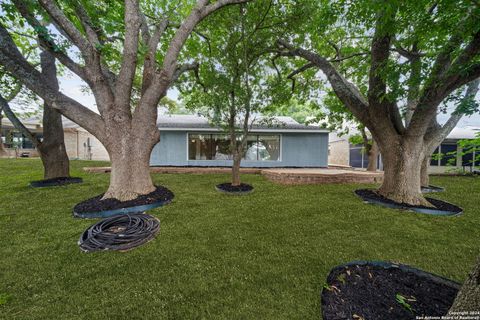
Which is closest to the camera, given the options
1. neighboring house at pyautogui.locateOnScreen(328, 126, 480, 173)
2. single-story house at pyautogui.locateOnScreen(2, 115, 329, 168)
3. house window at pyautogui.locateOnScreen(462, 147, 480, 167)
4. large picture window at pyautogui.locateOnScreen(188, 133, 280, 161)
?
house window at pyautogui.locateOnScreen(462, 147, 480, 167)

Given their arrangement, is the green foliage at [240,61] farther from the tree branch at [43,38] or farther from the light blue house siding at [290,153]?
the light blue house siding at [290,153]

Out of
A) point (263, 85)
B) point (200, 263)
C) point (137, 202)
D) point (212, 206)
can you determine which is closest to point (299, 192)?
point (212, 206)

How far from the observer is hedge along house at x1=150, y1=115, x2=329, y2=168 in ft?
33.3

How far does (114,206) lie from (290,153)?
29.5 feet

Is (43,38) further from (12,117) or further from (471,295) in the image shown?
(471,295)

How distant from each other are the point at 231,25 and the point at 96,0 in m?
4.01

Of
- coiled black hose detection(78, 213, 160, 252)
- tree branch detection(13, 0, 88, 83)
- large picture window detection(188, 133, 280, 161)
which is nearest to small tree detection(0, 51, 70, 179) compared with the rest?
tree branch detection(13, 0, 88, 83)

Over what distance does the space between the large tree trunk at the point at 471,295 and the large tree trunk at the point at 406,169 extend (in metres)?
4.17

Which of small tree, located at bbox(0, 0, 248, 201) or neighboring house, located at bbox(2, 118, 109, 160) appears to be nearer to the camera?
small tree, located at bbox(0, 0, 248, 201)

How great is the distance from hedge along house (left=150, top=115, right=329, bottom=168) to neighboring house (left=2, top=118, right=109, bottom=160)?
1179 centimetres

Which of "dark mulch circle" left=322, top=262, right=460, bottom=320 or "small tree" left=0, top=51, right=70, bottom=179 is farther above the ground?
"small tree" left=0, top=51, right=70, bottom=179

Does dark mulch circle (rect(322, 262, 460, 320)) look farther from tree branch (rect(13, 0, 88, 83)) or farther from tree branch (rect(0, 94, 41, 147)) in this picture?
tree branch (rect(0, 94, 41, 147))

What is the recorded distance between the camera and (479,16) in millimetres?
2381

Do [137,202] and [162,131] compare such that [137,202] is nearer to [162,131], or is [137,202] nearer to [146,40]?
[146,40]
